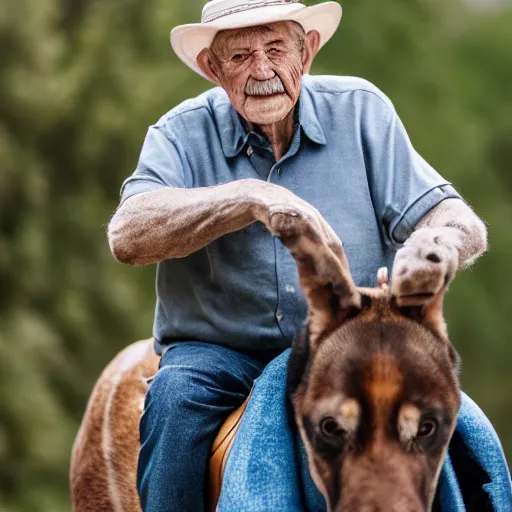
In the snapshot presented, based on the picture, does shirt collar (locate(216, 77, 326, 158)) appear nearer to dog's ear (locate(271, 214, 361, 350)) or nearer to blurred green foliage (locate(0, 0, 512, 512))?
dog's ear (locate(271, 214, 361, 350))

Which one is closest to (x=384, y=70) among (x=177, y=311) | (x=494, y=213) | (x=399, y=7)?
(x=399, y=7)

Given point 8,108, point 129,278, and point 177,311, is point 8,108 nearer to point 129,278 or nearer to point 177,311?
point 129,278

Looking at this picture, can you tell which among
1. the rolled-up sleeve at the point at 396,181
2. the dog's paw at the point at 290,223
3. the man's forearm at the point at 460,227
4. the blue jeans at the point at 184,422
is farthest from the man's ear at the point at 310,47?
the dog's paw at the point at 290,223

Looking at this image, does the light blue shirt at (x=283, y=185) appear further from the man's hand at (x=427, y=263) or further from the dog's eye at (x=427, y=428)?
the dog's eye at (x=427, y=428)

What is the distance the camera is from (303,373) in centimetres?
368

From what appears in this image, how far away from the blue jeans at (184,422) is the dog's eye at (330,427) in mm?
648

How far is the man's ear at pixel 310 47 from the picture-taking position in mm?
4367

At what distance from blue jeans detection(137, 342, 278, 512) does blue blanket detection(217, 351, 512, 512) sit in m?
0.23

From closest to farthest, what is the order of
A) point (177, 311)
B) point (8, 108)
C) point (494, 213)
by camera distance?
point (177, 311) → point (8, 108) → point (494, 213)

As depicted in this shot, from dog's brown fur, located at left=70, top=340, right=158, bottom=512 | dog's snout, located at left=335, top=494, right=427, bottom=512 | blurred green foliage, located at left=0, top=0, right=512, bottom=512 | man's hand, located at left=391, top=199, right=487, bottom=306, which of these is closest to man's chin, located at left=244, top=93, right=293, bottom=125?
man's hand, located at left=391, top=199, right=487, bottom=306

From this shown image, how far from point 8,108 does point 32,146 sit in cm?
48

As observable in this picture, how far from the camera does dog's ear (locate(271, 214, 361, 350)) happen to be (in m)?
3.46

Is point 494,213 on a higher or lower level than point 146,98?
lower

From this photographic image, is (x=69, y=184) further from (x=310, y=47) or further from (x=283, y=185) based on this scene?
(x=283, y=185)
